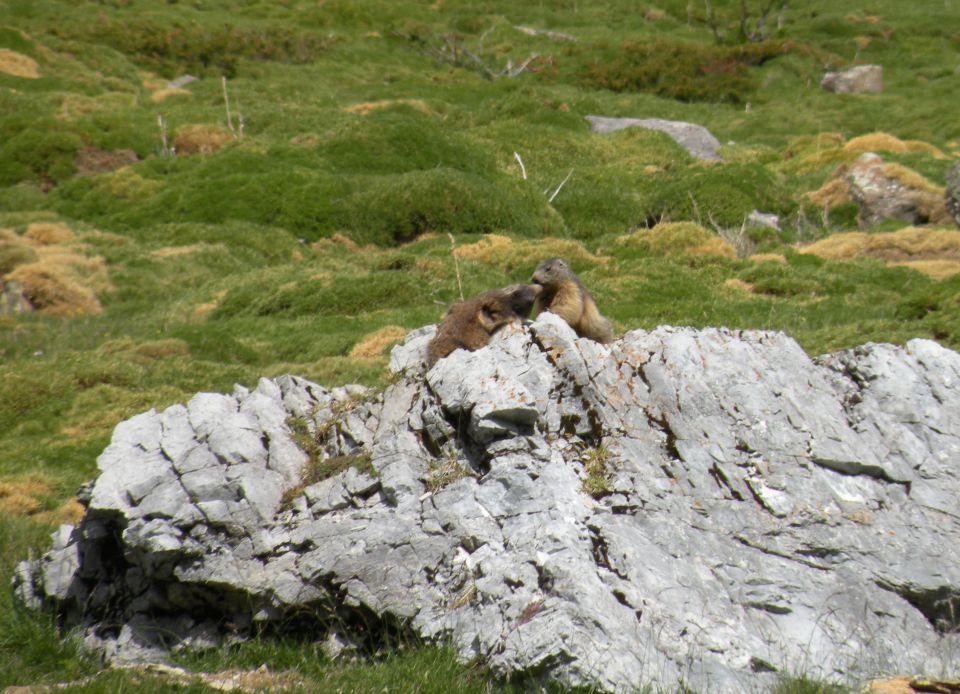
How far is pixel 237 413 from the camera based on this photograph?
9.65m

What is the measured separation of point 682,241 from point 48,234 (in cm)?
1784

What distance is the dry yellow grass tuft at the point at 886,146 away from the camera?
35.3 meters

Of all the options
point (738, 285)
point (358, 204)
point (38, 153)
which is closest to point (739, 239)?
point (738, 285)

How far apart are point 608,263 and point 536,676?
62.2 feet

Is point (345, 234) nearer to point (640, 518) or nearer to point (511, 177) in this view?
point (511, 177)

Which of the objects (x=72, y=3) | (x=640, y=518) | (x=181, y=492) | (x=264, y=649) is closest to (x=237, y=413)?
(x=181, y=492)

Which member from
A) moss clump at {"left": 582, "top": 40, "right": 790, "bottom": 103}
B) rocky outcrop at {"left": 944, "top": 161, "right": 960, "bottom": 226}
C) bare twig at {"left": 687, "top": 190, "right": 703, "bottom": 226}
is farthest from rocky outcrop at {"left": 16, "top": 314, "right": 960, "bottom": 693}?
moss clump at {"left": 582, "top": 40, "right": 790, "bottom": 103}

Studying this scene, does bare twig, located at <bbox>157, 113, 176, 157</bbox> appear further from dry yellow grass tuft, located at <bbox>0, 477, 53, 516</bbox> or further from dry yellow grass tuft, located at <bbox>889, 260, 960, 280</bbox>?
dry yellow grass tuft, located at <bbox>889, 260, 960, 280</bbox>

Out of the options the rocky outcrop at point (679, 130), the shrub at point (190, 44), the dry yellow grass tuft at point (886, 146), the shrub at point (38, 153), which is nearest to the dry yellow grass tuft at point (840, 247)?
the dry yellow grass tuft at point (886, 146)

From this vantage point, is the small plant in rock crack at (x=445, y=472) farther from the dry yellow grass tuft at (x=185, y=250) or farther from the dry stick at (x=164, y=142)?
the dry stick at (x=164, y=142)

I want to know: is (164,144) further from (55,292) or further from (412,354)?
(412,354)

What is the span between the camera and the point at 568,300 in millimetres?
10984

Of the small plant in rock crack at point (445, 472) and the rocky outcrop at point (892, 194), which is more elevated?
the small plant in rock crack at point (445, 472)

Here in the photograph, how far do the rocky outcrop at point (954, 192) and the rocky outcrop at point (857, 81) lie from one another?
28.2 meters
